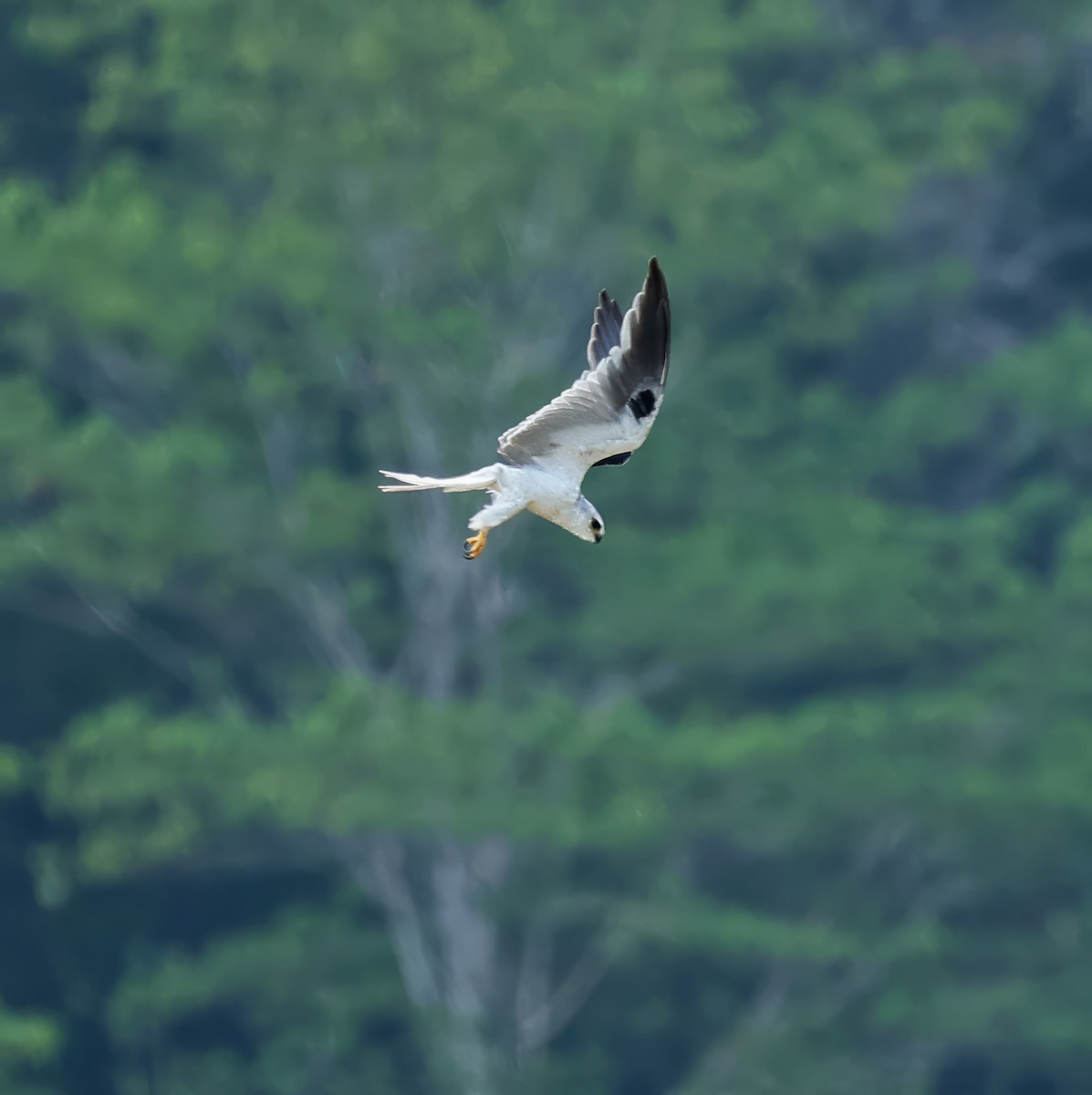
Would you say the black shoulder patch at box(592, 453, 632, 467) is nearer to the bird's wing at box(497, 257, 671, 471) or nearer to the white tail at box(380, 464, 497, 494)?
the bird's wing at box(497, 257, 671, 471)

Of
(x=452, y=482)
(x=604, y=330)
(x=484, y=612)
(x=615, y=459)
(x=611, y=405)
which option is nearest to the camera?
(x=452, y=482)

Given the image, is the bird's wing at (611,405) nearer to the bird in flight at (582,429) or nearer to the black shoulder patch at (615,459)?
the bird in flight at (582,429)

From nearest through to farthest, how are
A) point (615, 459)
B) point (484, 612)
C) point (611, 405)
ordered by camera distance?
point (611, 405) < point (615, 459) < point (484, 612)

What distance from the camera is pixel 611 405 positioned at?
7.38 m

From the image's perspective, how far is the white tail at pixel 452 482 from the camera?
6.95m

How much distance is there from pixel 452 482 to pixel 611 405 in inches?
20.6

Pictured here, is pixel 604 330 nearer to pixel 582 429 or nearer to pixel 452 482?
pixel 582 429

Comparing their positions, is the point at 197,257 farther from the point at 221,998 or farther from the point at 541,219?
the point at 221,998

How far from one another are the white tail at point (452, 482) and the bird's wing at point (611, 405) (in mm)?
91

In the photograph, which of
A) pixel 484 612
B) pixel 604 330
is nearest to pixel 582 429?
pixel 604 330

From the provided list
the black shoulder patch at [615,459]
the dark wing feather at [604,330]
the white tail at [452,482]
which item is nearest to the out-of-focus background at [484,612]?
the black shoulder patch at [615,459]

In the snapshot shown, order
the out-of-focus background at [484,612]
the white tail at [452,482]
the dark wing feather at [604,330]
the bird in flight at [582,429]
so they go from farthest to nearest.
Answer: the out-of-focus background at [484,612], the dark wing feather at [604,330], the bird in flight at [582,429], the white tail at [452,482]

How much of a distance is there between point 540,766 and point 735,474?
2.39 meters

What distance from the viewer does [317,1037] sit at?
17969 mm
